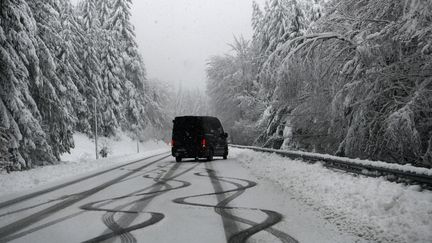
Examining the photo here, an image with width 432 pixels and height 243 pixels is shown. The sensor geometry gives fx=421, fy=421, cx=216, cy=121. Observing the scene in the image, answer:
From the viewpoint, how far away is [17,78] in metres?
19.0

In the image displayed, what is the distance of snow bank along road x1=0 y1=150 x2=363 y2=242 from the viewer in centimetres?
557

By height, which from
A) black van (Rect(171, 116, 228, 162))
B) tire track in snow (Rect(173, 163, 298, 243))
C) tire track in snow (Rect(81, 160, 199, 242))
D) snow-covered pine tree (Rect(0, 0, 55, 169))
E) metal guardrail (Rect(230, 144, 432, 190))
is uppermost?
snow-covered pine tree (Rect(0, 0, 55, 169))

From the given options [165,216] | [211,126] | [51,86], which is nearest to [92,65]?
[51,86]

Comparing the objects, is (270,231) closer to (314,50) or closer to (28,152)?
(314,50)

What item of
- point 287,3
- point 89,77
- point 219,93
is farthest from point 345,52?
point 219,93

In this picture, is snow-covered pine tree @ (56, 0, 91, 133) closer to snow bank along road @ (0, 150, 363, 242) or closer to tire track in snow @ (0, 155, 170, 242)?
tire track in snow @ (0, 155, 170, 242)

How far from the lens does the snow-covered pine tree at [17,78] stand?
59.0 feet

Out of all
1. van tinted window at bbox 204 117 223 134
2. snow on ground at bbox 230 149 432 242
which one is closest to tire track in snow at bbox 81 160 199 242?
snow on ground at bbox 230 149 432 242

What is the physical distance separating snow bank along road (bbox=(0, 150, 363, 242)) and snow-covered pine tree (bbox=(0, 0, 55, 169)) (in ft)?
28.4

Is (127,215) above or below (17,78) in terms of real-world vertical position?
below

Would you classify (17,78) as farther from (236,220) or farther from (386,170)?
(386,170)

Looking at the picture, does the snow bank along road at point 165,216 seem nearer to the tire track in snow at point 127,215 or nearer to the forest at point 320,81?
the tire track in snow at point 127,215

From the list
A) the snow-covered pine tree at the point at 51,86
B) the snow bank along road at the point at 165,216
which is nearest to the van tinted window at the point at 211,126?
the snow-covered pine tree at the point at 51,86

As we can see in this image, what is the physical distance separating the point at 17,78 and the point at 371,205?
1705cm
